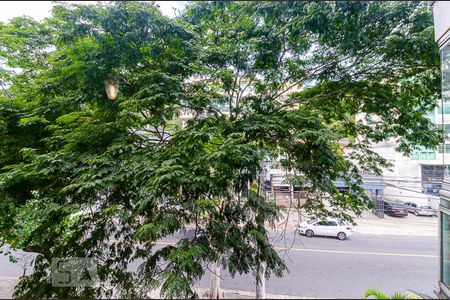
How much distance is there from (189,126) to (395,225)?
8949mm

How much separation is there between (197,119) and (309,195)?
61.2 inches

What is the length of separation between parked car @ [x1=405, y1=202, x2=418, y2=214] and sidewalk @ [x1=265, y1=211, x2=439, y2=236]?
208mm

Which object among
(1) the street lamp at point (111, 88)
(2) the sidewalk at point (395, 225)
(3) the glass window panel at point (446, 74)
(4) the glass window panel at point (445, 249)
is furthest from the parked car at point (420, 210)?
(1) the street lamp at point (111, 88)

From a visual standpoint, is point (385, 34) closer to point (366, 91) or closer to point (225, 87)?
point (366, 91)

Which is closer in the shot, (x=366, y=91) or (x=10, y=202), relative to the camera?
(x=10, y=202)

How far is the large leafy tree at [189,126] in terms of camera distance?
6.48 ft

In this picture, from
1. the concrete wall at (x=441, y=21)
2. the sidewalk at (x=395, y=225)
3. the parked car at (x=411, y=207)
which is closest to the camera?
the concrete wall at (x=441, y=21)

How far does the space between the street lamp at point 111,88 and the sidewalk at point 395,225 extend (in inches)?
237

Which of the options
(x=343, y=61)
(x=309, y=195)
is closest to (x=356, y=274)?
(x=309, y=195)

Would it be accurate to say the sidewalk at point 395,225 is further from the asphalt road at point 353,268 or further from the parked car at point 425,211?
the asphalt road at point 353,268

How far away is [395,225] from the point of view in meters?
7.92

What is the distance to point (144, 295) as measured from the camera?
2217 millimetres

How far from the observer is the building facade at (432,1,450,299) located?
202 cm

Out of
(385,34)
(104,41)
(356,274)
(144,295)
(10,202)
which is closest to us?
(104,41)
